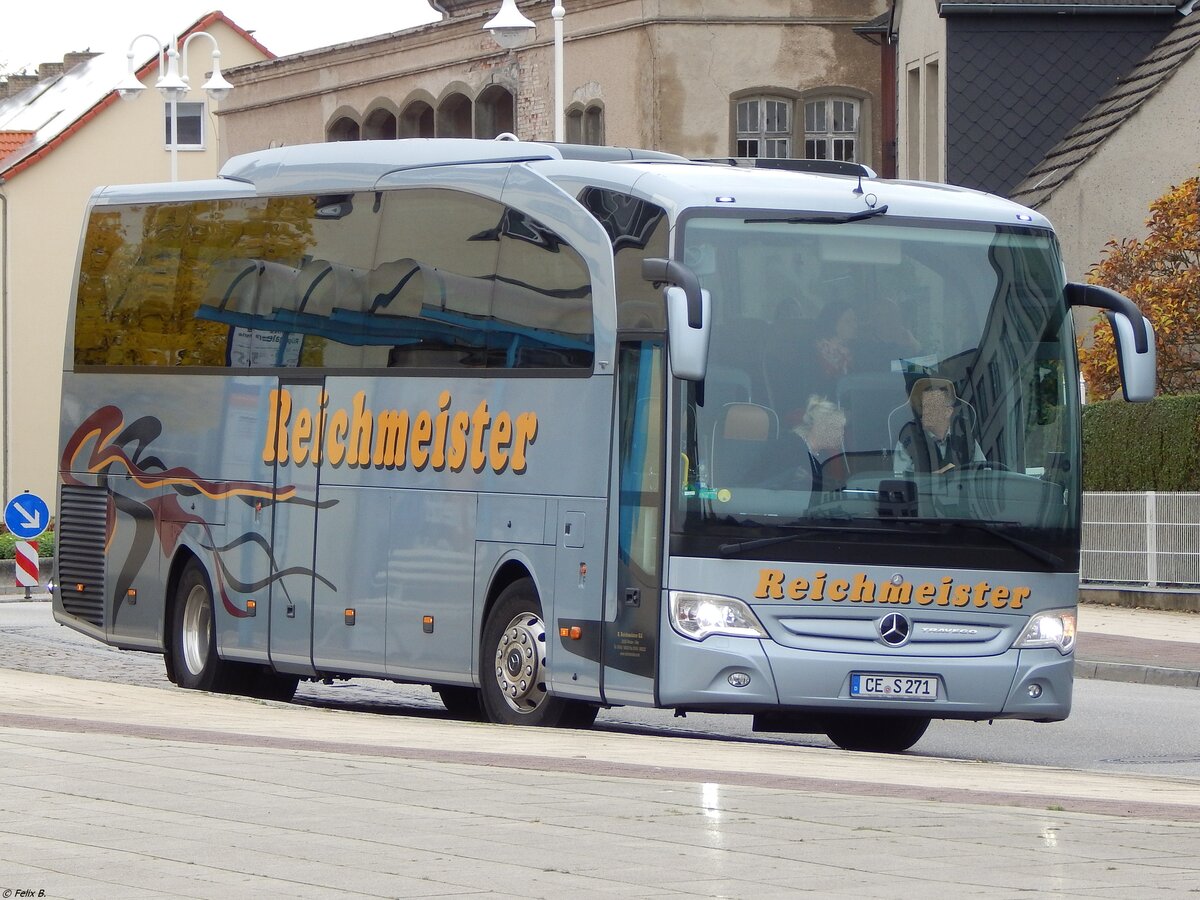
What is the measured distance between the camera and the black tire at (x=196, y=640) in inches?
721

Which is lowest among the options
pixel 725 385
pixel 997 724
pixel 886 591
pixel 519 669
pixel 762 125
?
pixel 997 724

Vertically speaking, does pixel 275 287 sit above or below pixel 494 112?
below

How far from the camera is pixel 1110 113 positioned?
37.8 m

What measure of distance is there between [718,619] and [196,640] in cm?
659

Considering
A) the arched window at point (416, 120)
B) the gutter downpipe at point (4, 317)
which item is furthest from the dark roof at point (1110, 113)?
the gutter downpipe at point (4, 317)

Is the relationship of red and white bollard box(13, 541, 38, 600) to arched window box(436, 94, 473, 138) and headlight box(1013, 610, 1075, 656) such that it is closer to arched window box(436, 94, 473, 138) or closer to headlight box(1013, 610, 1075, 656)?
arched window box(436, 94, 473, 138)

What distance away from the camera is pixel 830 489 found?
13.4 m

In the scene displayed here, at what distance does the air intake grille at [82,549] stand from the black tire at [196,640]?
46.8 inches

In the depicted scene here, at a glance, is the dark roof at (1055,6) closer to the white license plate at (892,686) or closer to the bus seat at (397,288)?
the bus seat at (397,288)

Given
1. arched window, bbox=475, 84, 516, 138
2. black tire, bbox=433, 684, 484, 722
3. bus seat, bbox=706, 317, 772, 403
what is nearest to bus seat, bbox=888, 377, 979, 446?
bus seat, bbox=706, 317, 772, 403

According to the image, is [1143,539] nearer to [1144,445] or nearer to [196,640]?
[1144,445]

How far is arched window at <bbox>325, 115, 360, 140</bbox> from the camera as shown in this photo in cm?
5109

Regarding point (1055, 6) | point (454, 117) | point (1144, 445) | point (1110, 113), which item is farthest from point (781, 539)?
point (454, 117)

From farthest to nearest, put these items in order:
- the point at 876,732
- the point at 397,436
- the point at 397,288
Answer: the point at 397,288 → the point at 397,436 → the point at 876,732
